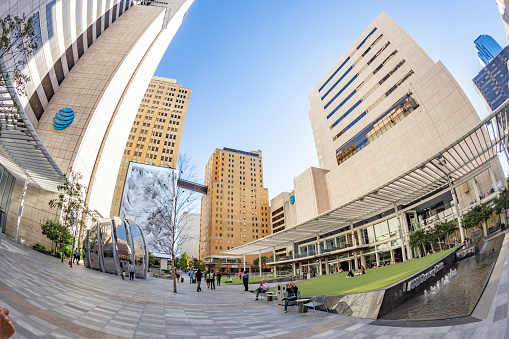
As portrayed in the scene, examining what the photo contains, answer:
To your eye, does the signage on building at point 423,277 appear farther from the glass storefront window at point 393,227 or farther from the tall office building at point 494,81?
the tall office building at point 494,81

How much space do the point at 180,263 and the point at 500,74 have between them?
712 ft

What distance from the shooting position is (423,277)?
10523 millimetres

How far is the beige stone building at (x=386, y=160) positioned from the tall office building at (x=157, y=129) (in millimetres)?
44401

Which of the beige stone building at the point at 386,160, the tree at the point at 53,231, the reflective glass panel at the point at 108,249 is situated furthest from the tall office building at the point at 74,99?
the beige stone building at the point at 386,160

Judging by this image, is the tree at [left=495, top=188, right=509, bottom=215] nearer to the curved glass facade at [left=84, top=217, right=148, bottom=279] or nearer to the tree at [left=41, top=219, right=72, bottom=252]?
the curved glass facade at [left=84, top=217, right=148, bottom=279]

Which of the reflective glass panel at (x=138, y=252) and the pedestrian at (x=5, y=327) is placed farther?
the reflective glass panel at (x=138, y=252)

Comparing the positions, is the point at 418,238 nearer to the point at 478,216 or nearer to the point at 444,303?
the point at 478,216

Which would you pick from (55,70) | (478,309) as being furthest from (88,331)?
(55,70)

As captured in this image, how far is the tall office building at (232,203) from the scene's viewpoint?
10975 cm

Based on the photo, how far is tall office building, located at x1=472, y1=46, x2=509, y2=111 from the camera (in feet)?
493

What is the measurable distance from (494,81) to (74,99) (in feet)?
740

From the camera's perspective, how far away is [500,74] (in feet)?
511

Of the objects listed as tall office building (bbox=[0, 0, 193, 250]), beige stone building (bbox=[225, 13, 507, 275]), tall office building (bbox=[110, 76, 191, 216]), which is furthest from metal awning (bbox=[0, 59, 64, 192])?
tall office building (bbox=[110, 76, 191, 216])

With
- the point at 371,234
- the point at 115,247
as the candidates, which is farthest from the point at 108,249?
the point at 371,234
